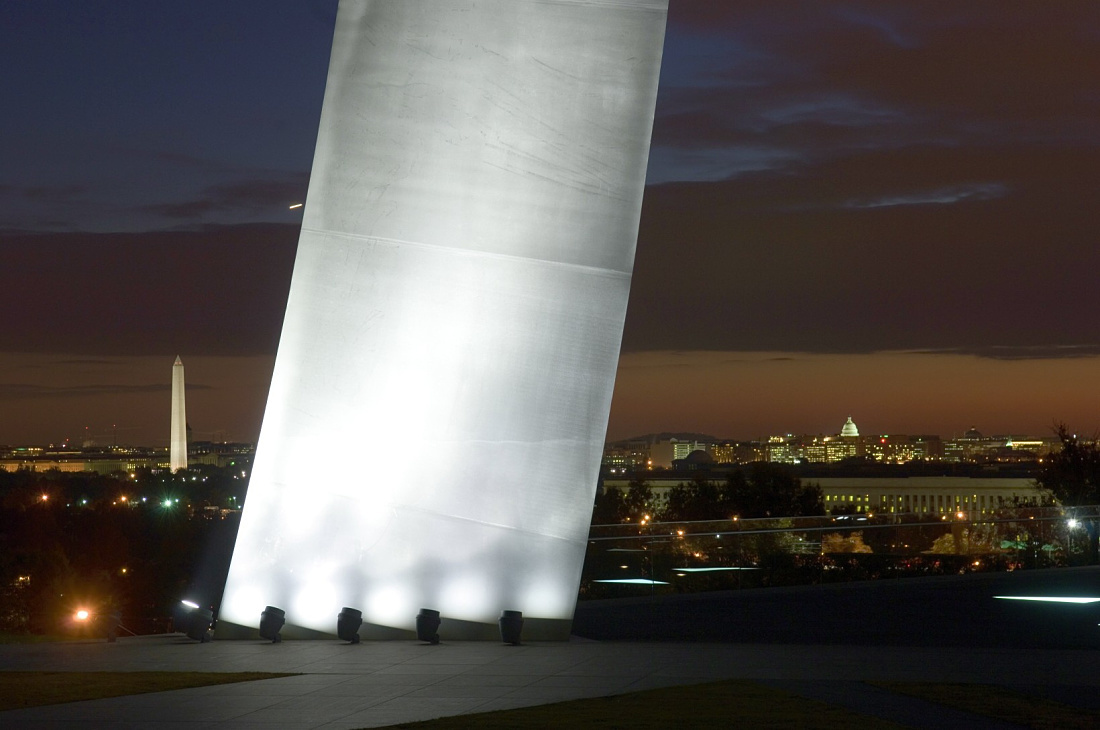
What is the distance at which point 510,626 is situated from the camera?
39.3ft

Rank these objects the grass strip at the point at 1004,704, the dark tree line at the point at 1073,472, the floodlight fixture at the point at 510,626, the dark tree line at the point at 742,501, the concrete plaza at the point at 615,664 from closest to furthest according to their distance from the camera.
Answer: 1. the grass strip at the point at 1004,704
2. the concrete plaza at the point at 615,664
3. the floodlight fixture at the point at 510,626
4. the dark tree line at the point at 1073,472
5. the dark tree line at the point at 742,501

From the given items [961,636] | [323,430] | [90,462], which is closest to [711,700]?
[961,636]

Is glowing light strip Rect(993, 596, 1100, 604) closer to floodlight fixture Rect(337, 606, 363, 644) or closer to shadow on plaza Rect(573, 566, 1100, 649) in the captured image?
shadow on plaza Rect(573, 566, 1100, 649)

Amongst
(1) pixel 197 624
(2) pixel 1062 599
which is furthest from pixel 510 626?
(2) pixel 1062 599

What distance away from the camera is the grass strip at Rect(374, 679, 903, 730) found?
298 inches

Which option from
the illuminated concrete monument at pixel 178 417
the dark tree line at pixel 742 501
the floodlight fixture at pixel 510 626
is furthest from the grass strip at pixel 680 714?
the illuminated concrete monument at pixel 178 417

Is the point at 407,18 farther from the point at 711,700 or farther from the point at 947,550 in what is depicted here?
the point at 947,550

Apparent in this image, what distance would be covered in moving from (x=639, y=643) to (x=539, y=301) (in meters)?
3.51

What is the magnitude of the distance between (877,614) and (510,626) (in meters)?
4.43

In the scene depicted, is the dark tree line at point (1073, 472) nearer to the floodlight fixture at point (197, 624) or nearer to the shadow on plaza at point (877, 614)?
the shadow on plaza at point (877, 614)

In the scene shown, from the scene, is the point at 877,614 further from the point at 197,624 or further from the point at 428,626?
the point at 197,624

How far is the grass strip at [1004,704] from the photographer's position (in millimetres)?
7570

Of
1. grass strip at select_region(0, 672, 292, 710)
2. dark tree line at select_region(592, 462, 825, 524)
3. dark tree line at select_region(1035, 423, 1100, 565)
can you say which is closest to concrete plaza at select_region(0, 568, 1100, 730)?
grass strip at select_region(0, 672, 292, 710)

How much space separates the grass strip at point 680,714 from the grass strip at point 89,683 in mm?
2739
